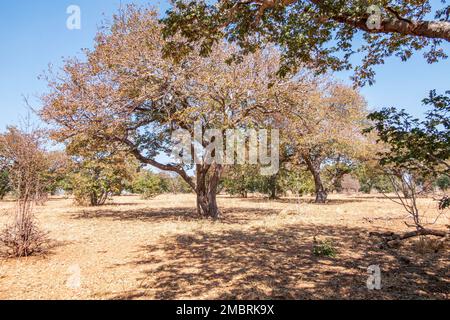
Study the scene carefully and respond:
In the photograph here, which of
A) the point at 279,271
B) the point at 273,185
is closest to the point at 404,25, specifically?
the point at 279,271

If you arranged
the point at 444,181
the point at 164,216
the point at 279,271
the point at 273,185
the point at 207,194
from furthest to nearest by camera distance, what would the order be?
1. the point at 444,181
2. the point at 273,185
3. the point at 164,216
4. the point at 207,194
5. the point at 279,271

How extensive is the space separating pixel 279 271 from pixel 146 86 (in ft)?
30.6

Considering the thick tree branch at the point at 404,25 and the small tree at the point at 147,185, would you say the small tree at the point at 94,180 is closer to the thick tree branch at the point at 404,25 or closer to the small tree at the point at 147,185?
the small tree at the point at 147,185

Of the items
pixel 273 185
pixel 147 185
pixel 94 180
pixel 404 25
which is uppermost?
pixel 404 25

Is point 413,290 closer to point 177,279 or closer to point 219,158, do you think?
point 177,279

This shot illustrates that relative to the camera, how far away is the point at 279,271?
591cm

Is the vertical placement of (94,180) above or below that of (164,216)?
above

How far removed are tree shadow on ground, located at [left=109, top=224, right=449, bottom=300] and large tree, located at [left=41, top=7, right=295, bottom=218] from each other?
5834 millimetres

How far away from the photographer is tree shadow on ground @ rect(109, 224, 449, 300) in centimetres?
473

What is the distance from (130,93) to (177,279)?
953cm

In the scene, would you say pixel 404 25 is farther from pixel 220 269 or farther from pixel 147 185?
pixel 147 185

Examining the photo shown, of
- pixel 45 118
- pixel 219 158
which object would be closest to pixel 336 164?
pixel 219 158

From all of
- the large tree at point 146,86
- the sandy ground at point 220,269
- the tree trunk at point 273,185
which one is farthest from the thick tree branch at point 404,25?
the tree trunk at point 273,185
